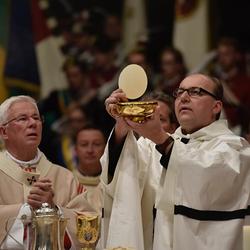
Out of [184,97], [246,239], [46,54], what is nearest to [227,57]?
[46,54]

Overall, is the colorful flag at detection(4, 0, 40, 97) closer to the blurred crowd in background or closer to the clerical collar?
the blurred crowd in background

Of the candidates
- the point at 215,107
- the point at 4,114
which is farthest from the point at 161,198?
the point at 4,114

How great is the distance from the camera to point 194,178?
534 centimetres

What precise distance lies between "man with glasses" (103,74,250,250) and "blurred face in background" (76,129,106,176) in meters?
1.57

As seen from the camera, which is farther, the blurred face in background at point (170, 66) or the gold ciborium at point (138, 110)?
the blurred face in background at point (170, 66)

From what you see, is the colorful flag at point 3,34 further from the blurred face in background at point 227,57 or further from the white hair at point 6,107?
the white hair at point 6,107

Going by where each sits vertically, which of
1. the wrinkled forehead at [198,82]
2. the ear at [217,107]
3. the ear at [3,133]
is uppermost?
the wrinkled forehead at [198,82]

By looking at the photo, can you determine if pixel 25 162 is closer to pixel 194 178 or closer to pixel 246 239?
pixel 194 178

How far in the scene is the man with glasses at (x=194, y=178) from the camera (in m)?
5.32

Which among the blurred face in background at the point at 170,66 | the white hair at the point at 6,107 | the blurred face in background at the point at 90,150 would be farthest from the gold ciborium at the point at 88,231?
the blurred face in background at the point at 170,66

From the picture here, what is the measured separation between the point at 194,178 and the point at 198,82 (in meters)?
0.59

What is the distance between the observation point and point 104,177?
5.59 metres

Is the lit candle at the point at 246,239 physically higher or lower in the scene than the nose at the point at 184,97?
lower

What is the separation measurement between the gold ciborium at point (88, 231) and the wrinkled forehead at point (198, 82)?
3.23ft
